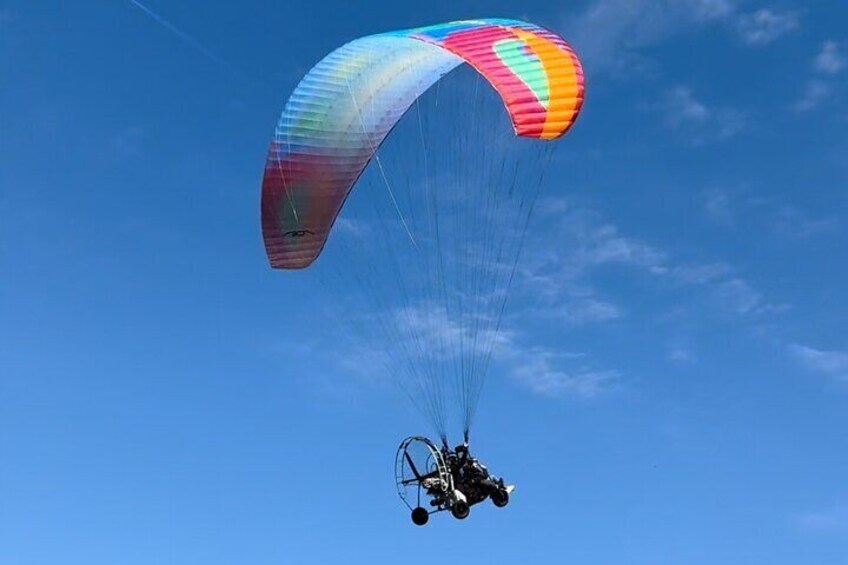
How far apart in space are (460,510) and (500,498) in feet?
2.95

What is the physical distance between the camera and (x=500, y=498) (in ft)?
105

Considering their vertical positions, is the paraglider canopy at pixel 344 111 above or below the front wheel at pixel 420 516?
above

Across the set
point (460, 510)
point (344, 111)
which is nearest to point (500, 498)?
point (460, 510)

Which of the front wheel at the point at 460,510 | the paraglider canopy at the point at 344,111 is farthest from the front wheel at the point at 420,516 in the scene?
the paraglider canopy at the point at 344,111

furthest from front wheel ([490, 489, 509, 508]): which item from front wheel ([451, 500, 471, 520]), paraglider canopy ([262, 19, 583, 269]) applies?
paraglider canopy ([262, 19, 583, 269])

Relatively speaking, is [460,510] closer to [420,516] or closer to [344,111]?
[420,516]

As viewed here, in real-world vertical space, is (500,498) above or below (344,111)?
below

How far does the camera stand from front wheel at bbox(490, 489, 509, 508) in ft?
105

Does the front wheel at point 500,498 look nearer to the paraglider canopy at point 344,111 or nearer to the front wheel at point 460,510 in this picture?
the front wheel at point 460,510

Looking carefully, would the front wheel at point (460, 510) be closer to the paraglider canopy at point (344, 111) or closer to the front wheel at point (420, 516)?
the front wheel at point (420, 516)

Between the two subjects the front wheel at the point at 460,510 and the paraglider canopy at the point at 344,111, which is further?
the paraglider canopy at the point at 344,111

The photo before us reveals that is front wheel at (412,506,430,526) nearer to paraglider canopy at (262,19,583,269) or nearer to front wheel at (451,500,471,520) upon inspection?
front wheel at (451,500,471,520)

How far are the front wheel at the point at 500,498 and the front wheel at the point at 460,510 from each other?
59 cm

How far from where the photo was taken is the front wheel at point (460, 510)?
31.6 m
